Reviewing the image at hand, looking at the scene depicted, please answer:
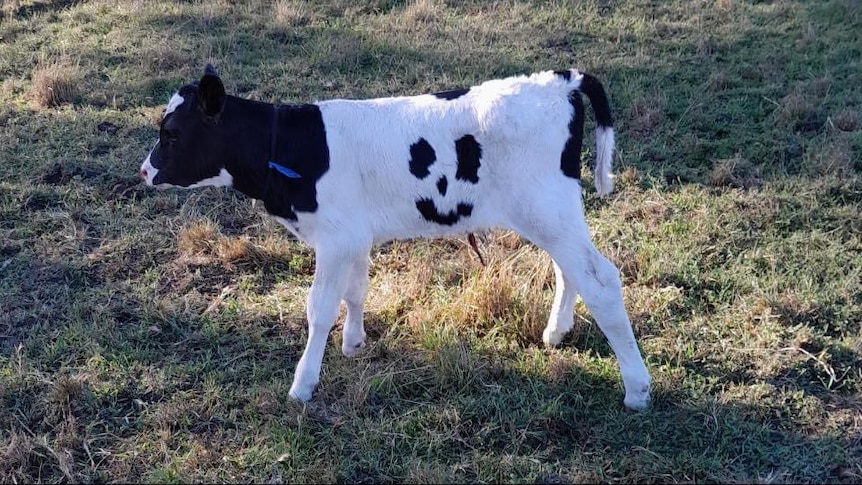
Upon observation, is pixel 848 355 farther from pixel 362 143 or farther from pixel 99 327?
pixel 99 327

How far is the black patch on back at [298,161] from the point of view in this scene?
4125 millimetres

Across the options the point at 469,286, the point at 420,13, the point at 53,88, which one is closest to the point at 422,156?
the point at 469,286

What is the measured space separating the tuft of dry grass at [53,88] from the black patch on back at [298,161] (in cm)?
498

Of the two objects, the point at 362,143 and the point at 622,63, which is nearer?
the point at 362,143

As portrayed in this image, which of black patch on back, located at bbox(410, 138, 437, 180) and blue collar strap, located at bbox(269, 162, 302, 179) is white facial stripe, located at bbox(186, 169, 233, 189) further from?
Answer: black patch on back, located at bbox(410, 138, 437, 180)

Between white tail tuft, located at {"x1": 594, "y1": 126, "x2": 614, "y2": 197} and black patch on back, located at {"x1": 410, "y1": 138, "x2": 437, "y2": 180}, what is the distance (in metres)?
0.84

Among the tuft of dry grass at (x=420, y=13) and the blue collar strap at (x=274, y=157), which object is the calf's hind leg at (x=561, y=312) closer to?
the blue collar strap at (x=274, y=157)

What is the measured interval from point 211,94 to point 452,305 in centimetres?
185

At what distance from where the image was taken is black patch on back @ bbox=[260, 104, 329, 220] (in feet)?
13.5

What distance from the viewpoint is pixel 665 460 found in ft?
12.8

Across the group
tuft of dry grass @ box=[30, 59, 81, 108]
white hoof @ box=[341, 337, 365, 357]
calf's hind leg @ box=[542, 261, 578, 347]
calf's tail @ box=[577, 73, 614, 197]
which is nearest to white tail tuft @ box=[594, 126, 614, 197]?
calf's tail @ box=[577, 73, 614, 197]

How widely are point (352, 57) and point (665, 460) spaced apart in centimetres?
618

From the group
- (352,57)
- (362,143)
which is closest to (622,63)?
(352,57)

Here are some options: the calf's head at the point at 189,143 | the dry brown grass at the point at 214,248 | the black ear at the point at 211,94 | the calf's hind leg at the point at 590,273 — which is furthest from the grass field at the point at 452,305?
Result: the black ear at the point at 211,94
